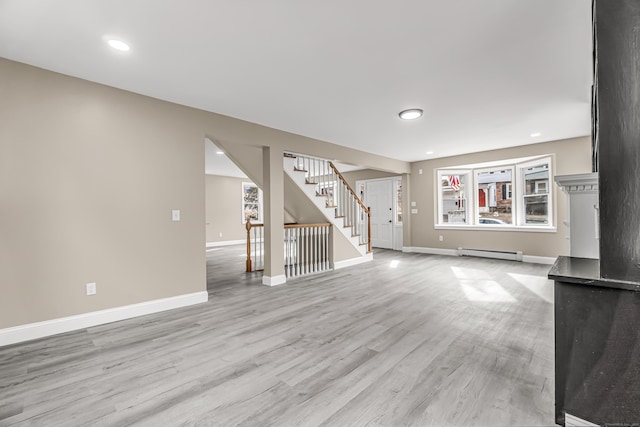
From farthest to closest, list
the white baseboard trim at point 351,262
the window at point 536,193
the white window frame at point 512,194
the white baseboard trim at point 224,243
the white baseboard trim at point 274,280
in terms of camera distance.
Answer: the white baseboard trim at point 224,243 < the window at point 536,193 < the white window frame at point 512,194 < the white baseboard trim at point 351,262 < the white baseboard trim at point 274,280

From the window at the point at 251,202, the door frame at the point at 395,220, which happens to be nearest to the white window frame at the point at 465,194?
the door frame at the point at 395,220

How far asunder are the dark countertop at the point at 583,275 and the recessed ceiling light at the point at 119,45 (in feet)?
11.3

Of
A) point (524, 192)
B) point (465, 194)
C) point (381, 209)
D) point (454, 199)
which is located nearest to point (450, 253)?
point (454, 199)

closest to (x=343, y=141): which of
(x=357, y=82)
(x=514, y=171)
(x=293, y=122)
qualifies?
(x=293, y=122)

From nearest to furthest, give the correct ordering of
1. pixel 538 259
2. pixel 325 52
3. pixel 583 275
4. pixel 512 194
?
pixel 583 275, pixel 325 52, pixel 538 259, pixel 512 194

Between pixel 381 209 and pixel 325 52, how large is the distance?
272 inches

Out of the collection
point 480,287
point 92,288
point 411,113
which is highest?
point 411,113

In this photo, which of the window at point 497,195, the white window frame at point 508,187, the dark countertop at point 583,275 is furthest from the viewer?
the white window frame at point 508,187

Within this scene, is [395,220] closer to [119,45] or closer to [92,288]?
[92,288]

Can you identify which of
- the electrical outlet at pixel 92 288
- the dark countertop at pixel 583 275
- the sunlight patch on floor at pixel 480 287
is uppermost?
the dark countertop at pixel 583 275

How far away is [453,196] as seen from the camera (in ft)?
25.2

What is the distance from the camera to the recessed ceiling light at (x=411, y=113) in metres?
3.91

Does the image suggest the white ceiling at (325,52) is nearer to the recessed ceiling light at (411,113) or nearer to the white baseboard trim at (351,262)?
the recessed ceiling light at (411,113)

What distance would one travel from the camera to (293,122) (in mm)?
4379
